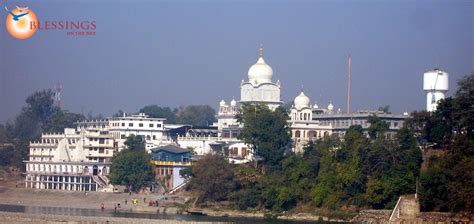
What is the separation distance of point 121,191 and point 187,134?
10.8 metres

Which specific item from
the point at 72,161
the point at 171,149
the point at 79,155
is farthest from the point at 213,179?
the point at 79,155

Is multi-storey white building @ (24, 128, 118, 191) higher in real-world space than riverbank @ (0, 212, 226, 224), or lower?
higher

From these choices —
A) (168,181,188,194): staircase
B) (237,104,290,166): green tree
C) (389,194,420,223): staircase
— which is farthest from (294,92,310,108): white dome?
(389,194,420,223): staircase

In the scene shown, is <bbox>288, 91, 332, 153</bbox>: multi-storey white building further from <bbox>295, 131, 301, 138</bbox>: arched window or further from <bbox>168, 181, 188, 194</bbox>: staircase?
<bbox>168, 181, 188, 194</bbox>: staircase

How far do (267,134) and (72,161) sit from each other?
13654mm

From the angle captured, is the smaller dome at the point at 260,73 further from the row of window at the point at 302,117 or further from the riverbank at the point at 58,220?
the riverbank at the point at 58,220

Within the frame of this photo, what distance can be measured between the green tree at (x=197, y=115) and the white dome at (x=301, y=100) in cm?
2360

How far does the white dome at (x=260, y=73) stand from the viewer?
228 feet

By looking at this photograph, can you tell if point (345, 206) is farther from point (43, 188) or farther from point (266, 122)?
point (43, 188)

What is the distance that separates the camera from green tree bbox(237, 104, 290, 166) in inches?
2285

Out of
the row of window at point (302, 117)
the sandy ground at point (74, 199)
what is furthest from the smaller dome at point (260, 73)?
the sandy ground at point (74, 199)

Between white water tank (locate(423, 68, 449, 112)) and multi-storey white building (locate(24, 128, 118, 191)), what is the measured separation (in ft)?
60.5

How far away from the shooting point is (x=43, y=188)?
6644cm

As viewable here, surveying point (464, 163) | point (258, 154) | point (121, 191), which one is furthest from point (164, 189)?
point (464, 163)
